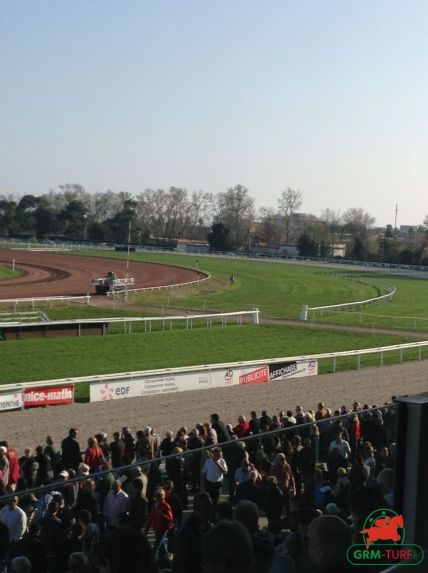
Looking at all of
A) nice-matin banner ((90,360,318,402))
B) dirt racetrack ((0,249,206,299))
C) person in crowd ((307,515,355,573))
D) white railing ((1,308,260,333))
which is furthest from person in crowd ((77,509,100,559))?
dirt racetrack ((0,249,206,299))

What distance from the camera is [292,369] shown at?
21469 millimetres

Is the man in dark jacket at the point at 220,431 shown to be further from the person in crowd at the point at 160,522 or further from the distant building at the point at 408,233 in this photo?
the distant building at the point at 408,233

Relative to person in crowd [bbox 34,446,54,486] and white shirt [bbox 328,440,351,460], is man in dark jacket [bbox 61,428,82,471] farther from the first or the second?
white shirt [bbox 328,440,351,460]

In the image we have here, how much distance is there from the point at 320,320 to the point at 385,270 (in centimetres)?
4252

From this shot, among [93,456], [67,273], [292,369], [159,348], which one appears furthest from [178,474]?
[67,273]

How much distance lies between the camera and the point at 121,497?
4395 mm

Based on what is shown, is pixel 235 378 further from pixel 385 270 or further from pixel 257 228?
pixel 257 228

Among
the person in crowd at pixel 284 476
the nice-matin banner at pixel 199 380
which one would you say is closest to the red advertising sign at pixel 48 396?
the nice-matin banner at pixel 199 380

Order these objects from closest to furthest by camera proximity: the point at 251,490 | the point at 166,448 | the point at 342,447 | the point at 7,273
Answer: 1. the point at 251,490
2. the point at 342,447
3. the point at 166,448
4. the point at 7,273

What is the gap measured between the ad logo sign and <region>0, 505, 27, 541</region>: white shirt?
161cm

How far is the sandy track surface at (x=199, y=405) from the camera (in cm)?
1520

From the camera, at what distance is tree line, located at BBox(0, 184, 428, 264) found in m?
90.4

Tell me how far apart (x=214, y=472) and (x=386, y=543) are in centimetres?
125

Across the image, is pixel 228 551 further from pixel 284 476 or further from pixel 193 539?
pixel 284 476
